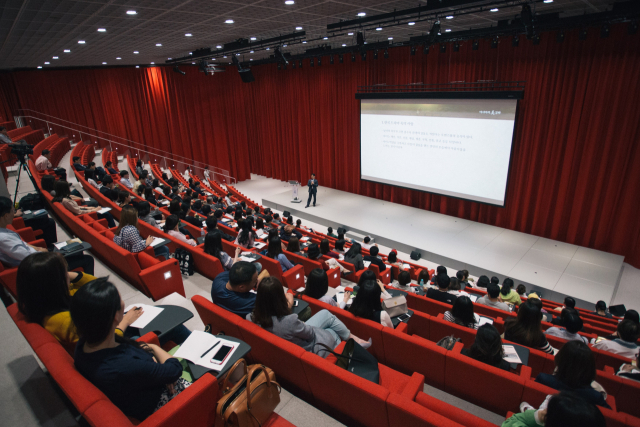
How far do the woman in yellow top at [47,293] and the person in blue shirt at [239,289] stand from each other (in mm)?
764

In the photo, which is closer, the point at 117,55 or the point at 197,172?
the point at 117,55

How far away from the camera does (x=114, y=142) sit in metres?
13.1

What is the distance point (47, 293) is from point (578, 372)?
3.28 meters

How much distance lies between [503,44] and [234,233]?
24.1ft

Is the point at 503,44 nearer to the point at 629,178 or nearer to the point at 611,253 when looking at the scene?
the point at 629,178

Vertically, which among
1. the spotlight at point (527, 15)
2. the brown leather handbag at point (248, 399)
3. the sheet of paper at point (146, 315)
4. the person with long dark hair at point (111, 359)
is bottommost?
the brown leather handbag at point (248, 399)

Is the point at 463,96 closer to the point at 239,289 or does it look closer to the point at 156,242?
the point at 156,242

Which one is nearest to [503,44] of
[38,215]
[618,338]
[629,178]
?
[629,178]

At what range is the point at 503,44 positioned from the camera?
316 inches

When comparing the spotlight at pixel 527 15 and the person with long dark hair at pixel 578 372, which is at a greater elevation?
the spotlight at pixel 527 15

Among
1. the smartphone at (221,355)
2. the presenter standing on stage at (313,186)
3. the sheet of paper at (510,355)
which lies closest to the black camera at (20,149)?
the smartphone at (221,355)

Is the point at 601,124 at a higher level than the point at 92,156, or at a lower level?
higher

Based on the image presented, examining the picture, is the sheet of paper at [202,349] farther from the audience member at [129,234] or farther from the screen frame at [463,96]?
the screen frame at [463,96]

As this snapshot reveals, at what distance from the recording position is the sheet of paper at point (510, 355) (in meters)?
2.66
